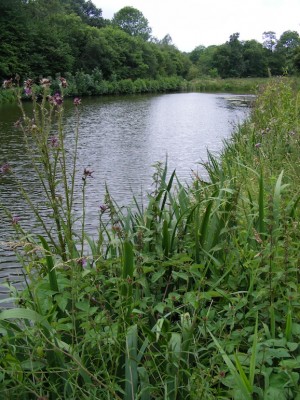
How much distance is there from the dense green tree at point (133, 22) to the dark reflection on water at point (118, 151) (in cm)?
8646

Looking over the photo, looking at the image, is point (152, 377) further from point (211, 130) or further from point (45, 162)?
point (211, 130)

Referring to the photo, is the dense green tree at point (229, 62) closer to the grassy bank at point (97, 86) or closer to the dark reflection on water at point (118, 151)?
the grassy bank at point (97, 86)

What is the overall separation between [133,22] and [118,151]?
100291 millimetres

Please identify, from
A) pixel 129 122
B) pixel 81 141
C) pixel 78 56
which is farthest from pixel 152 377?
pixel 78 56

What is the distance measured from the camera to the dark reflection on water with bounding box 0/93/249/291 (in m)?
8.14

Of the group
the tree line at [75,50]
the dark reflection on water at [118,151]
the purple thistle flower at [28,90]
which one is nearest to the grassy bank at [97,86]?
the tree line at [75,50]

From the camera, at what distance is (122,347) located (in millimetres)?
2031

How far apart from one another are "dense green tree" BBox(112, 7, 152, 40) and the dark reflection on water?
86459 mm

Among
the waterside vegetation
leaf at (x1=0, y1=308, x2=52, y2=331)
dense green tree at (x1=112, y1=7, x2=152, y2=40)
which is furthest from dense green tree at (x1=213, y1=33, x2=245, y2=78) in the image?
leaf at (x1=0, y1=308, x2=52, y2=331)

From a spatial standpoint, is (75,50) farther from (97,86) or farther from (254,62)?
(254,62)

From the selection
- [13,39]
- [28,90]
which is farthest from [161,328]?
[13,39]

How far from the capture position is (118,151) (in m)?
14.1

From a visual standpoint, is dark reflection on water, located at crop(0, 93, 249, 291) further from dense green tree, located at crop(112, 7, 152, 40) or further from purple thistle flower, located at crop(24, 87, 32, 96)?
dense green tree, located at crop(112, 7, 152, 40)

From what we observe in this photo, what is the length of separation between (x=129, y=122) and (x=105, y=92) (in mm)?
25262
